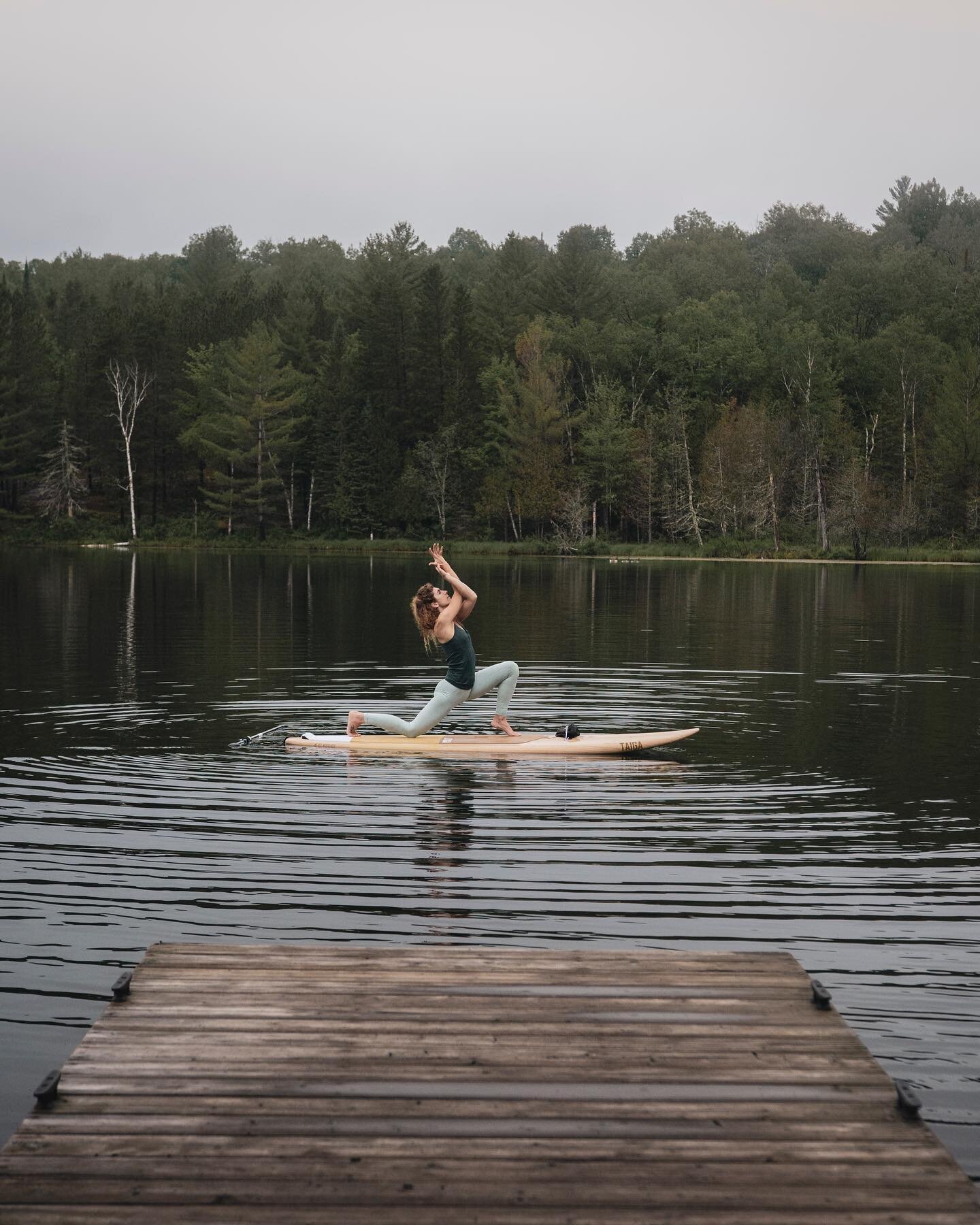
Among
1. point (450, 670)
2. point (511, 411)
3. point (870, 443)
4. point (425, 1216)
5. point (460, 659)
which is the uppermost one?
point (511, 411)

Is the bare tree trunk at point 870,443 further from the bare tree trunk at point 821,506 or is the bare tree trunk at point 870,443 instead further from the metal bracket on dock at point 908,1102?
the metal bracket on dock at point 908,1102

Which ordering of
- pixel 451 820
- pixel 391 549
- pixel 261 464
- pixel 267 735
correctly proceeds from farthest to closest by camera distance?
1. pixel 261 464
2. pixel 391 549
3. pixel 267 735
4. pixel 451 820

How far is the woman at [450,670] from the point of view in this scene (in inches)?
509

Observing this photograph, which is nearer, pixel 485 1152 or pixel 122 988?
pixel 485 1152

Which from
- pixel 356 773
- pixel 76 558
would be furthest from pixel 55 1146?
pixel 76 558

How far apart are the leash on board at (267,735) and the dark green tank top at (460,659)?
2.02m

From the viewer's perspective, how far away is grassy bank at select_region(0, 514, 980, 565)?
75.6 metres

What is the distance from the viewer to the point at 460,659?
13.1 meters

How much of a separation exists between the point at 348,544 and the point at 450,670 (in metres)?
68.7

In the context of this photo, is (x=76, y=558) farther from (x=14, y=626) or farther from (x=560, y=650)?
(x=560, y=650)

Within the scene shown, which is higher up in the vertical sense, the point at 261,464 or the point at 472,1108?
the point at 261,464

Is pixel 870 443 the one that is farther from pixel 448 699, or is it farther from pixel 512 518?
pixel 448 699

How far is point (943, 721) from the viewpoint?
15836 mm

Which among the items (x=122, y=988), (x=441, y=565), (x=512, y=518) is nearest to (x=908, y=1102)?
(x=122, y=988)
